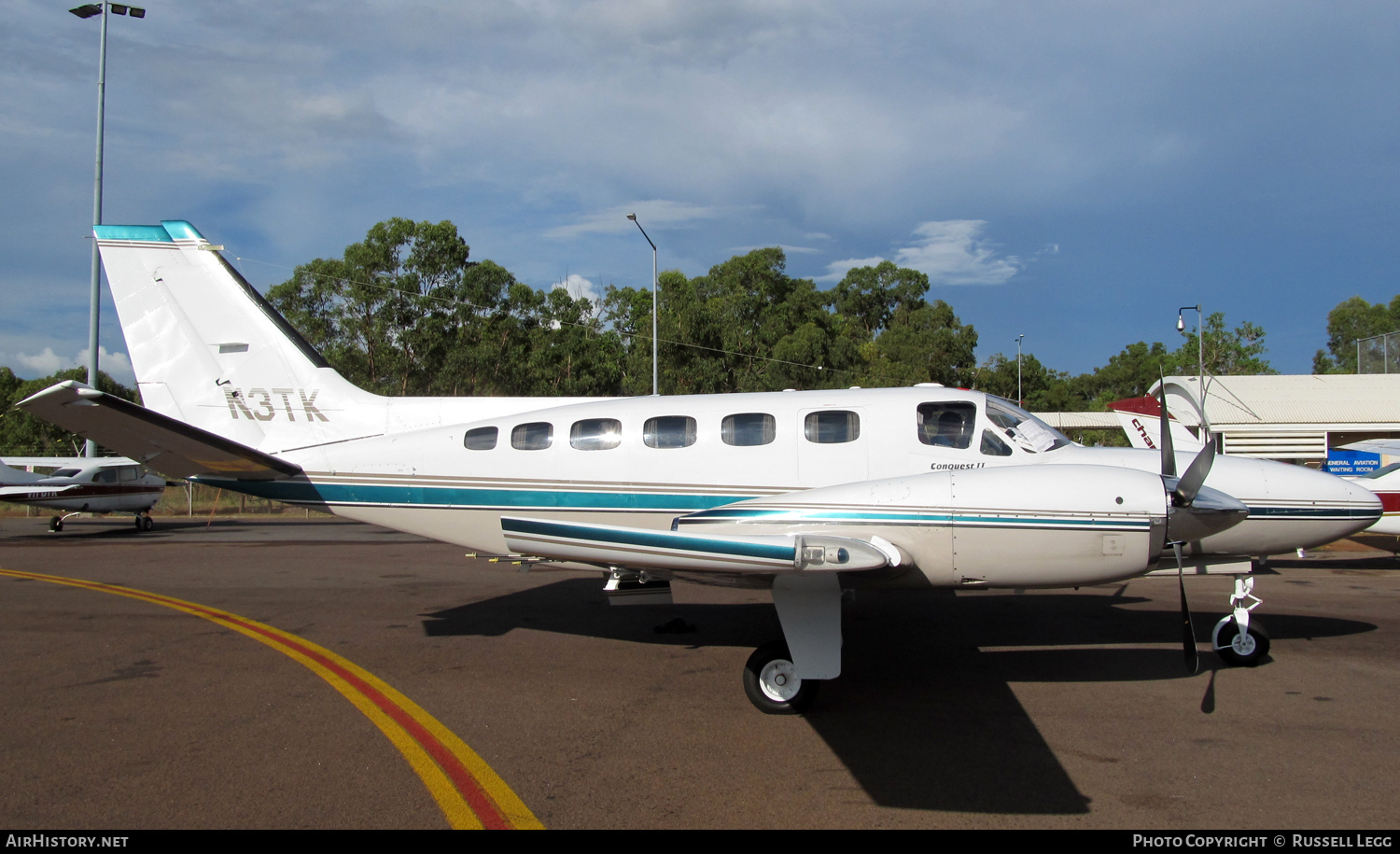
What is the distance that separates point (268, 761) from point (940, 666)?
5706 mm

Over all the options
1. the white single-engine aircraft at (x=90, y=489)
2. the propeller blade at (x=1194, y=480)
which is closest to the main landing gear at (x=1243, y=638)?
the propeller blade at (x=1194, y=480)

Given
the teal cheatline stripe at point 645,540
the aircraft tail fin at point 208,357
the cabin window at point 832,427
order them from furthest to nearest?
the aircraft tail fin at point 208,357, the cabin window at point 832,427, the teal cheatline stripe at point 645,540

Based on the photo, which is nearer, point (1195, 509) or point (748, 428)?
point (1195, 509)

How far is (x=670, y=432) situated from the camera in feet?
26.4

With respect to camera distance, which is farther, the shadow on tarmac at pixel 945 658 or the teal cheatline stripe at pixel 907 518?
the teal cheatline stripe at pixel 907 518

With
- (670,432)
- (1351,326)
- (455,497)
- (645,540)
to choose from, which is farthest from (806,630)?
(1351,326)

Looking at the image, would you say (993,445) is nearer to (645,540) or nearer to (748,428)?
(748,428)

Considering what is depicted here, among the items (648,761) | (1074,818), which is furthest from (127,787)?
(1074,818)

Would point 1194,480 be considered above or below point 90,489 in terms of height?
above

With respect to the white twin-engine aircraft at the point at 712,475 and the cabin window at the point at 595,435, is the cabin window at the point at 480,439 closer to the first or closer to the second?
the white twin-engine aircraft at the point at 712,475

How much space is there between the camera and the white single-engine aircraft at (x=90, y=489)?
2133cm

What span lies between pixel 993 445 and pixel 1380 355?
128 ft

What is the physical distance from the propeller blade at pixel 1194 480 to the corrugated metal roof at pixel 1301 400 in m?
20.6
